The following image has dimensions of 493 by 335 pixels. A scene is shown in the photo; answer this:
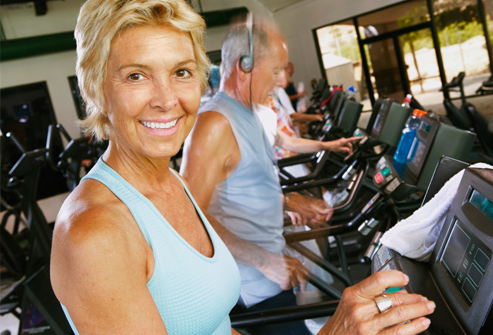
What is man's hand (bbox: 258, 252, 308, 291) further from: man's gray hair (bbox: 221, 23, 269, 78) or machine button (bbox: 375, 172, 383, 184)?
man's gray hair (bbox: 221, 23, 269, 78)

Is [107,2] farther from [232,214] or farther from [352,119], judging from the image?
[352,119]

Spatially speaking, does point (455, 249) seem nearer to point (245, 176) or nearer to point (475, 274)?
point (475, 274)

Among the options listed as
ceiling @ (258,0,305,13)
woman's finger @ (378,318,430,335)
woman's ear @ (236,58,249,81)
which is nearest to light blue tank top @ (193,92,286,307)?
woman's ear @ (236,58,249,81)

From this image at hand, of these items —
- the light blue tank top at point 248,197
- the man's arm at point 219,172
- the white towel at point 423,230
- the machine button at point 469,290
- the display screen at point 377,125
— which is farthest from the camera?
the display screen at point 377,125

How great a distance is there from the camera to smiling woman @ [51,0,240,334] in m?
0.80

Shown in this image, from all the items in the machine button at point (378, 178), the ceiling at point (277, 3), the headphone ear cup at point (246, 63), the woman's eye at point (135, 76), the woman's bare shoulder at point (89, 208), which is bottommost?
the machine button at point (378, 178)

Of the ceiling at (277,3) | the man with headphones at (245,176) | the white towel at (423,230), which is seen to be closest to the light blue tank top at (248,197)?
the man with headphones at (245,176)

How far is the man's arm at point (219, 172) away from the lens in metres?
1.69

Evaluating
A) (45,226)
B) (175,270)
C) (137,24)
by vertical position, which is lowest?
(45,226)

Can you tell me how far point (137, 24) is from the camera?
0.97 meters

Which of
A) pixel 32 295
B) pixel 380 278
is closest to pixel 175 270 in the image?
pixel 380 278

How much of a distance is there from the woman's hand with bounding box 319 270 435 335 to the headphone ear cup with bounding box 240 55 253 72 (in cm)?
120

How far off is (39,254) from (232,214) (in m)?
2.56

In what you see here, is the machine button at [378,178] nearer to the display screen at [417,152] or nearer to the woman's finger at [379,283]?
the display screen at [417,152]
